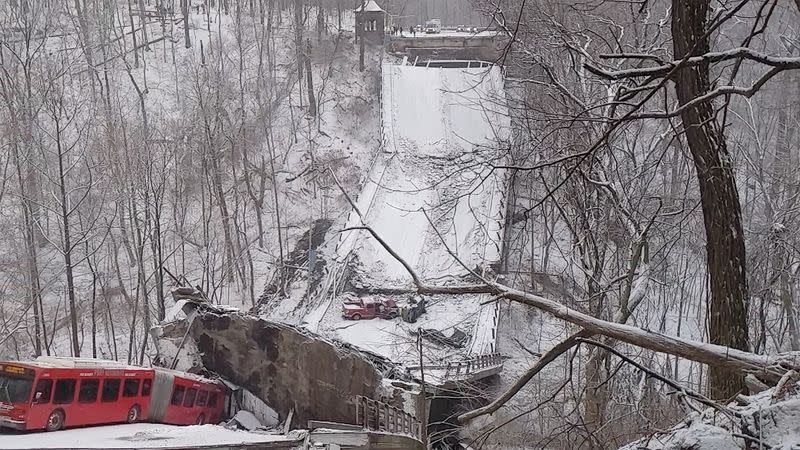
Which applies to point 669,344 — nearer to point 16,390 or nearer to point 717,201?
point 717,201

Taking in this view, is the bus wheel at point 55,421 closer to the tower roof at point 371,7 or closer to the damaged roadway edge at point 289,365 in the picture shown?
the damaged roadway edge at point 289,365

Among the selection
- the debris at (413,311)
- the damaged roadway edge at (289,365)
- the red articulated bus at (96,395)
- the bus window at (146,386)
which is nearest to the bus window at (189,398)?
the red articulated bus at (96,395)

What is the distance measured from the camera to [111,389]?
1268 cm

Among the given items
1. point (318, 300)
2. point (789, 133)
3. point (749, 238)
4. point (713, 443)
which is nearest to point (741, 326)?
point (713, 443)

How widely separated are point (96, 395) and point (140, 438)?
247 cm

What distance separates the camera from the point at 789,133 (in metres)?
26.7

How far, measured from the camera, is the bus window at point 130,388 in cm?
1284

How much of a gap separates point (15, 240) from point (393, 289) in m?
15.8

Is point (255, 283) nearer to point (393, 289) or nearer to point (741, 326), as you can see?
point (393, 289)

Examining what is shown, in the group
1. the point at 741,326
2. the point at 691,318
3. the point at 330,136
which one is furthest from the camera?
the point at 330,136

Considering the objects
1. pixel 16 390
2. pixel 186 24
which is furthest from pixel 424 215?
pixel 186 24

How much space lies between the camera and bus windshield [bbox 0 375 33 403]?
11.5 meters

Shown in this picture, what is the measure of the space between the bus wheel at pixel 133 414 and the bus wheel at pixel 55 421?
122 centimetres

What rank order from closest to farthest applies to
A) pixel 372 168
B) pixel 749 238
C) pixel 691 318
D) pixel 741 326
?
pixel 741 326 → pixel 749 238 → pixel 691 318 → pixel 372 168
